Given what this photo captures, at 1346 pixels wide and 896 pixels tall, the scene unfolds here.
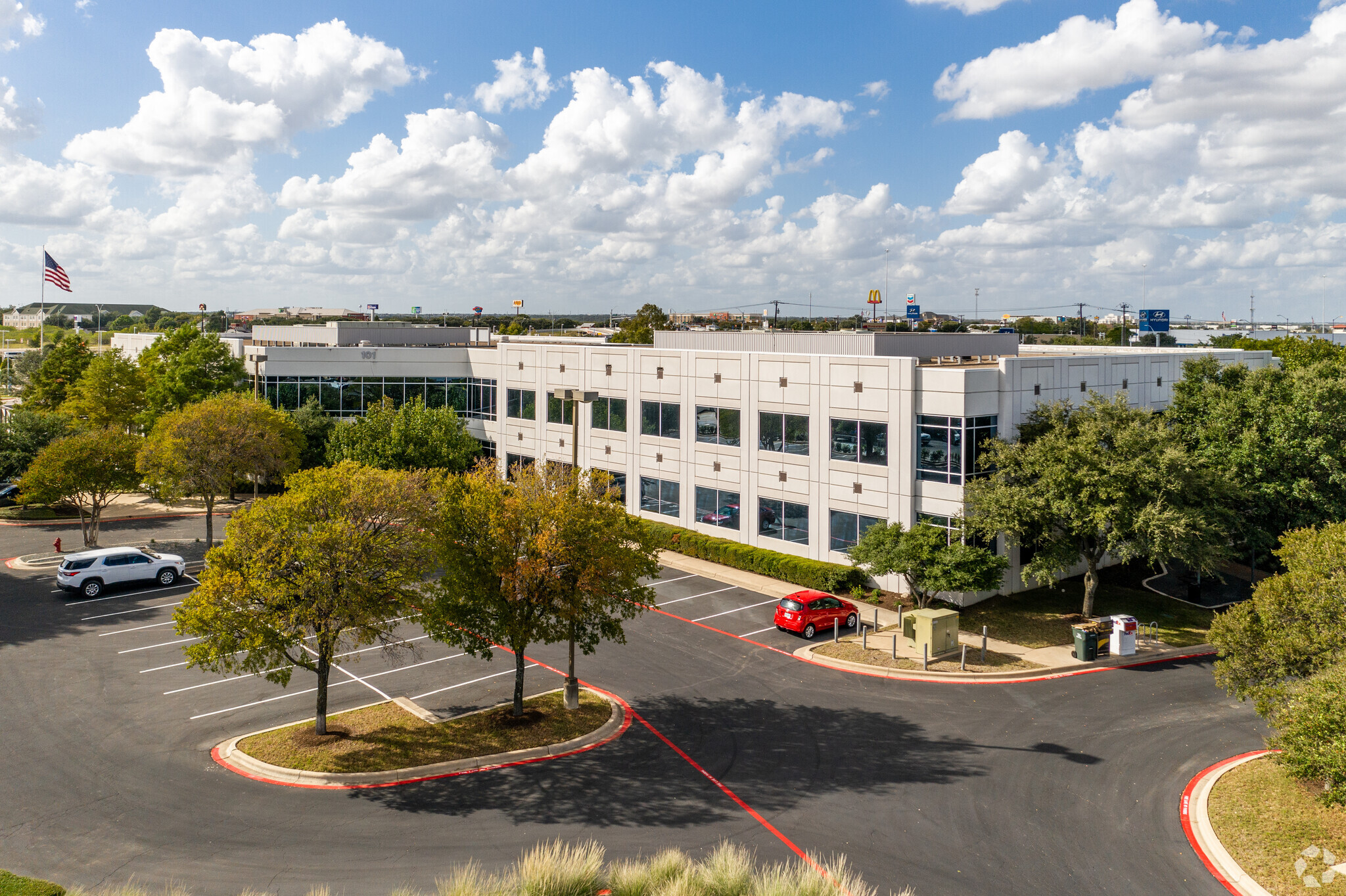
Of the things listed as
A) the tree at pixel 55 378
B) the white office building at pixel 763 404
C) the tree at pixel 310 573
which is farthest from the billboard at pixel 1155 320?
the tree at pixel 55 378

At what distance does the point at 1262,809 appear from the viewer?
62.7 feet

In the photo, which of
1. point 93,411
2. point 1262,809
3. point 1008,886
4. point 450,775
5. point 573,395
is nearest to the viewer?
point 1008,886

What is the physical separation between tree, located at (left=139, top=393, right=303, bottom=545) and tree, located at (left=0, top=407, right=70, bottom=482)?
1295 cm

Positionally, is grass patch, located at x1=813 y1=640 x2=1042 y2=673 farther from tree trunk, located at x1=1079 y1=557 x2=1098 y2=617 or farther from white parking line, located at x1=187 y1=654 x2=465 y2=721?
white parking line, located at x1=187 y1=654 x2=465 y2=721

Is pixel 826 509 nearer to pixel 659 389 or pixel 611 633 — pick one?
pixel 659 389

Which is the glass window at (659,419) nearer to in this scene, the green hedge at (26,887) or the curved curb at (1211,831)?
the curved curb at (1211,831)

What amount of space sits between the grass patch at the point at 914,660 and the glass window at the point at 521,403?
95.2 ft

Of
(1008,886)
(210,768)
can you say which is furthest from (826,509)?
(210,768)

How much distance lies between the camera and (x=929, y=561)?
32.1 meters

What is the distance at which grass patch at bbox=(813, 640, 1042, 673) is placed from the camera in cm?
2862

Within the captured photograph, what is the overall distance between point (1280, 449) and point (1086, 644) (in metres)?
13.6

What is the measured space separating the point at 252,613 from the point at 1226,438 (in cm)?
3765

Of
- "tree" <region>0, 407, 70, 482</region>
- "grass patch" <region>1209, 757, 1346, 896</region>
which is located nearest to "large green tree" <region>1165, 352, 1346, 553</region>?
"grass patch" <region>1209, 757, 1346, 896</region>

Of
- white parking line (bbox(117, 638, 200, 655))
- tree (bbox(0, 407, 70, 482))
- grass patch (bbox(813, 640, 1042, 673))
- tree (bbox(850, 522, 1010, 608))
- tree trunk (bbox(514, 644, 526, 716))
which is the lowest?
grass patch (bbox(813, 640, 1042, 673))
